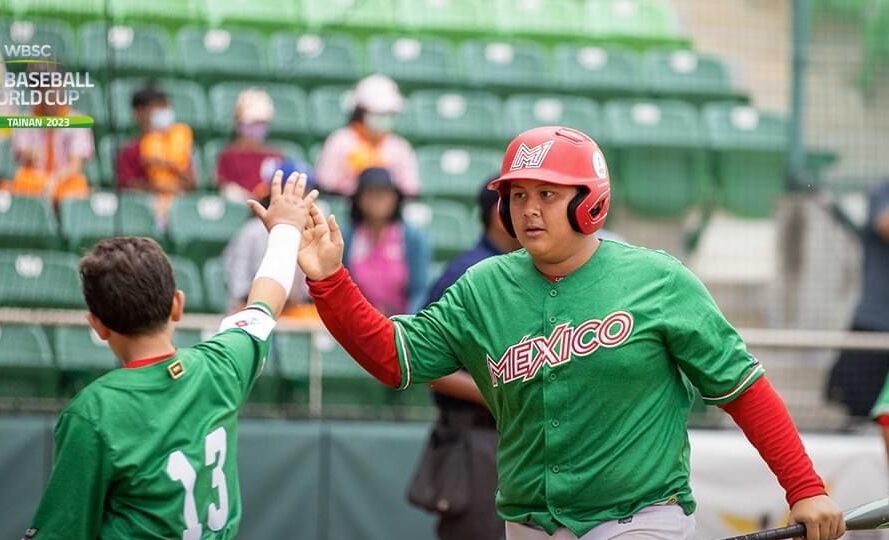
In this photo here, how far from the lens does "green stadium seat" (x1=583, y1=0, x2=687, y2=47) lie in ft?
39.2

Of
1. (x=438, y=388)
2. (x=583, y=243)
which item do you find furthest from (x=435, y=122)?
(x=583, y=243)

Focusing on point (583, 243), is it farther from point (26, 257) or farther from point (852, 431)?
point (852, 431)

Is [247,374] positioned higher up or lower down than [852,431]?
higher up

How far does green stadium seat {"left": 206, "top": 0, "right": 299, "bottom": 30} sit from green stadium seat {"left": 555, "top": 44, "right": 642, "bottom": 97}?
2047 millimetres

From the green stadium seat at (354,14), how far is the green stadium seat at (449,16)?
2.47 feet

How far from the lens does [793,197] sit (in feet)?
32.0

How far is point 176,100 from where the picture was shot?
367 inches

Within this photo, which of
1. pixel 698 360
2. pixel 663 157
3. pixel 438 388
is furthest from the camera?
pixel 663 157

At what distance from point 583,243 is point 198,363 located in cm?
115

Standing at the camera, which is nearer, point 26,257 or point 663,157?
point 26,257

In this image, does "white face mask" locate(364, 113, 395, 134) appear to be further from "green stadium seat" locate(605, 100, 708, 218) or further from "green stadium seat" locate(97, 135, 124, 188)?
"green stadium seat" locate(97, 135, 124, 188)

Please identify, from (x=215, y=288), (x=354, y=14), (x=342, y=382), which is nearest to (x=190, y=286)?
(x=215, y=288)

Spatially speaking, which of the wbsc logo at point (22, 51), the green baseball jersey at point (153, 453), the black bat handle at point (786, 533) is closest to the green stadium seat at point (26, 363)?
the wbsc logo at point (22, 51)

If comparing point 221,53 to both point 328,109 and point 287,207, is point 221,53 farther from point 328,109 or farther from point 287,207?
point 287,207
